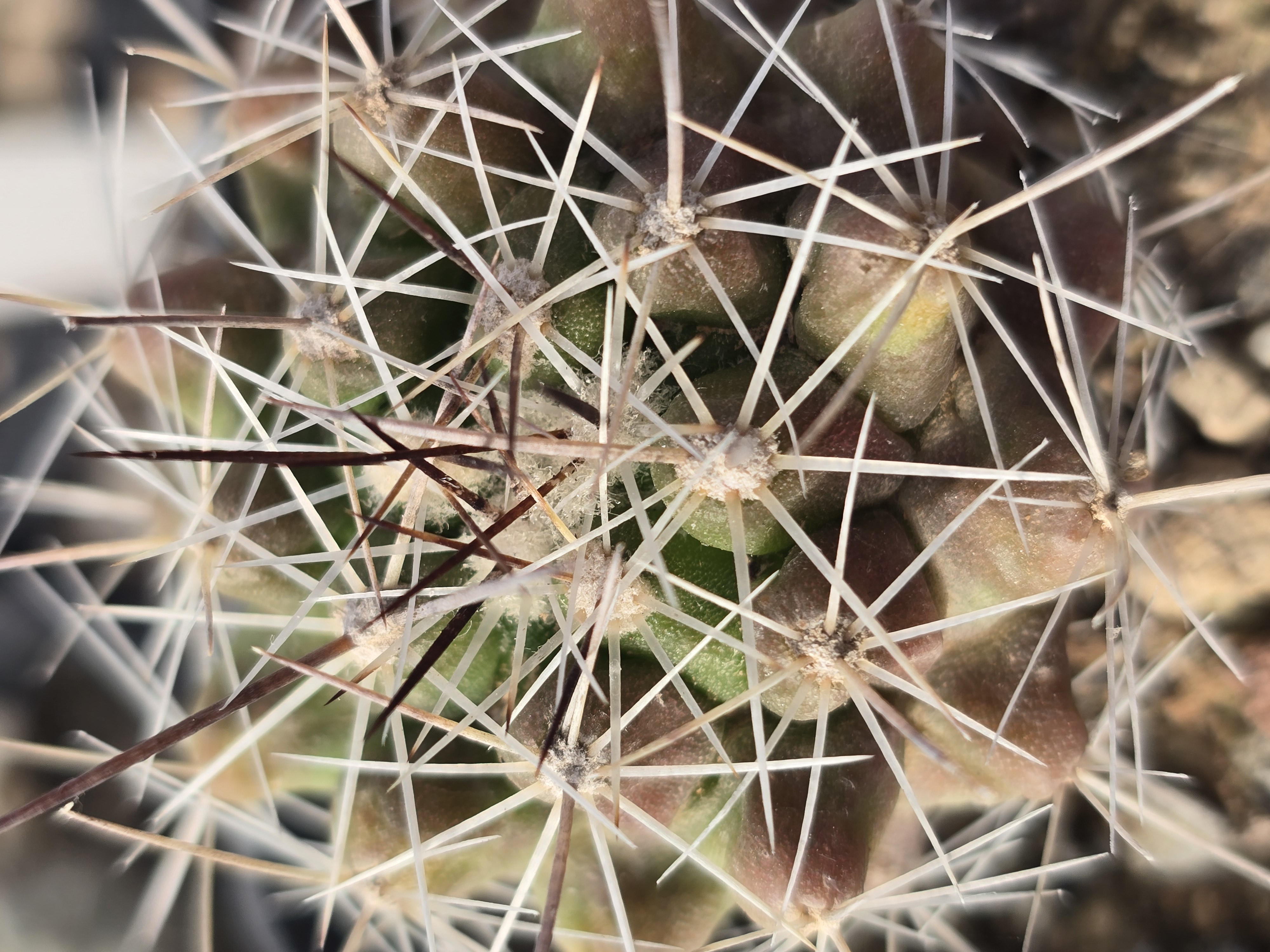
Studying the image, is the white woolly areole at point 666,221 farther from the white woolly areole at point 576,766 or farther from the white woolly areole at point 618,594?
the white woolly areole at point 576,766

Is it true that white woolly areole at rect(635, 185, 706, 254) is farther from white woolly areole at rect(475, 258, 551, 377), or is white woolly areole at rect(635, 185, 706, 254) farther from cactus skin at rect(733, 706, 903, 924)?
cactus skin at rect(733, 706, 903, 924)

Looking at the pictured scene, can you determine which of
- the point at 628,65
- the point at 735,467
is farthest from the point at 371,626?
the point at 628,65

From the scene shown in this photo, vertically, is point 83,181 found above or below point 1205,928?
above

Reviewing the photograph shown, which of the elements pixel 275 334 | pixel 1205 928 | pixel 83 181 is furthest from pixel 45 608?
pixel 1205 928

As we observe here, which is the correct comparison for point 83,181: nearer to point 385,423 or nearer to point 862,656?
point 385,423

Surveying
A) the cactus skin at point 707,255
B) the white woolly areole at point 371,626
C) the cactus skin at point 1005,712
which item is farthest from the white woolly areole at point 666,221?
the cactus skin at point 1005,712

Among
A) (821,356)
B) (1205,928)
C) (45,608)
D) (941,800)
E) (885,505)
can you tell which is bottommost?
(1205,928)

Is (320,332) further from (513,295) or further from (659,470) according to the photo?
(659,470)
